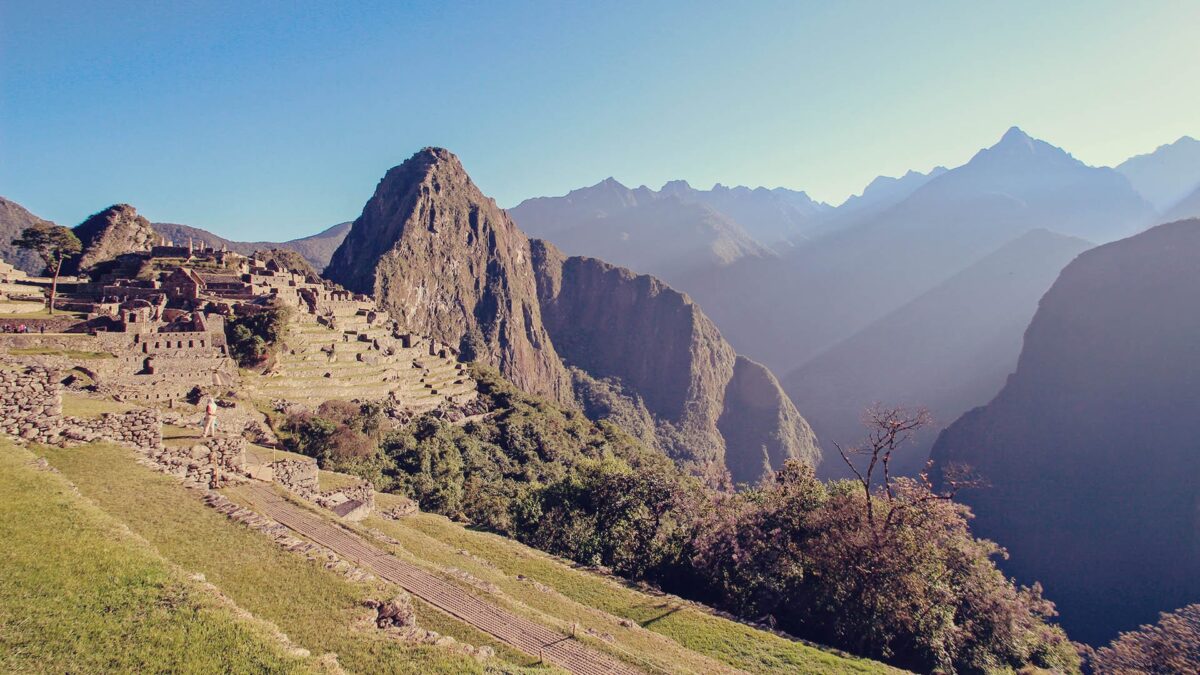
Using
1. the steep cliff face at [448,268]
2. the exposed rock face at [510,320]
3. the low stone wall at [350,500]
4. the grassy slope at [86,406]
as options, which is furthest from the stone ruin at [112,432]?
the exposed rock face at [510,320]

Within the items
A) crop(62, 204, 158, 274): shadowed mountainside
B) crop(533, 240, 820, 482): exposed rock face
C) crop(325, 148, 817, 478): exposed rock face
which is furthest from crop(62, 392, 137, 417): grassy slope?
crop(533, 240, 820, 482): exposed rock face

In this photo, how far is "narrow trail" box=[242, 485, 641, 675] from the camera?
12227 mm

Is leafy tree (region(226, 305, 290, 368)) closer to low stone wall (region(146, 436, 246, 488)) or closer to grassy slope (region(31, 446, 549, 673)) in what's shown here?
low stone wall (region(146, 436, 246, 488))

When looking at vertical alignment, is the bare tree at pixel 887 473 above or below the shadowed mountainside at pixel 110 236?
below

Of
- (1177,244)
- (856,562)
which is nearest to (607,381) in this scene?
(1177,244)

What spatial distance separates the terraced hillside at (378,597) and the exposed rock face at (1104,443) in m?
87.9

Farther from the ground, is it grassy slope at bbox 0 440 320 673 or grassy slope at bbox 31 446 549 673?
grassy slope at bbox 0 440 320 673

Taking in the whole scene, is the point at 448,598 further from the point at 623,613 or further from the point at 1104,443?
the point at 1104,443

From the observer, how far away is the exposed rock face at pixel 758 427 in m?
152

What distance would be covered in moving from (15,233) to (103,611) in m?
120

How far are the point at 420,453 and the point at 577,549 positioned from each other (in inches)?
732

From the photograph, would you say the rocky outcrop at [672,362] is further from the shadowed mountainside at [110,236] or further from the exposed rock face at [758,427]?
the shadowed mountainside at [110,236]

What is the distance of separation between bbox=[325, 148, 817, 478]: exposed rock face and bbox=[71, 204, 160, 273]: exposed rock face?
220ft

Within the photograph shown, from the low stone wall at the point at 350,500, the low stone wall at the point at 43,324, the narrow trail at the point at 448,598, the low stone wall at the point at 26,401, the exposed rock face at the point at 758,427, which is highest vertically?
the low stone wall at the point at 43,324
